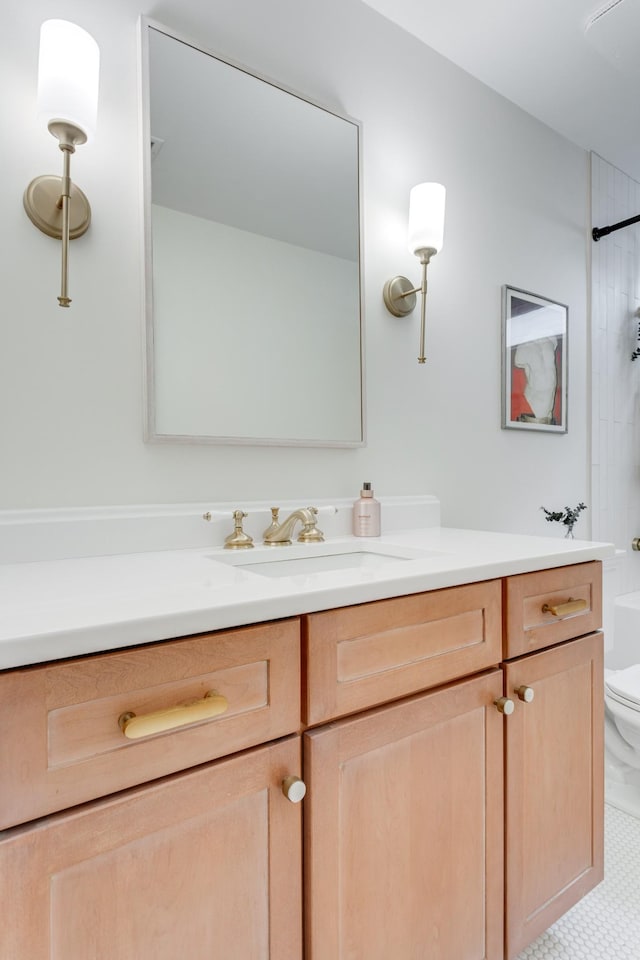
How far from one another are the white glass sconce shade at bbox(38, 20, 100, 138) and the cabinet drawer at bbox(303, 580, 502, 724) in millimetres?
1020

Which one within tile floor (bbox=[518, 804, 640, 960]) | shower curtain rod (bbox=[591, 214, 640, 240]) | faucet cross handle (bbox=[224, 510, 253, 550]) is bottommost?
tile floor (bbox=[518, 804, 640, 960])

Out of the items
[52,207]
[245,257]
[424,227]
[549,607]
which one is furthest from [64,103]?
[549,607]

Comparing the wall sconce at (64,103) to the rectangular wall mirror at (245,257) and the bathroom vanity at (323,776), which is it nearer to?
the rectangular wall mirror at (245,257)

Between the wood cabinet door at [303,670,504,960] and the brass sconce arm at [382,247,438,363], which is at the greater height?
the brass sconce arm at [382,247,438,363]

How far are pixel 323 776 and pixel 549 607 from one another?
621mm

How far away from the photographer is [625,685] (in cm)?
178

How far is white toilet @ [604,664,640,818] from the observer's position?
5.57 ft

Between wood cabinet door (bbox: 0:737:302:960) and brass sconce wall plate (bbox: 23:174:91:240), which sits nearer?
wood cabinet door (bbox: 0:737:302:960)

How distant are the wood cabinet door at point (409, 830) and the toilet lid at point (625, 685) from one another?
931mm

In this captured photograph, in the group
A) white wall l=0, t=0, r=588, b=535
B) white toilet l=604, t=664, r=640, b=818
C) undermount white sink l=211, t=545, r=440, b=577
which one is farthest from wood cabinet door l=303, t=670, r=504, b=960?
white toilet l=604, t=664, r=640, b=818

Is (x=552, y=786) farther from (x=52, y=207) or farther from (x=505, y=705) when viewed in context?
(x=52, y=207)

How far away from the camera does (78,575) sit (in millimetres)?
899

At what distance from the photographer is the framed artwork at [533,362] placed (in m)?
1.98

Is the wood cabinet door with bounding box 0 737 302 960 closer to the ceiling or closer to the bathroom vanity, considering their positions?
the bathroom vanity
